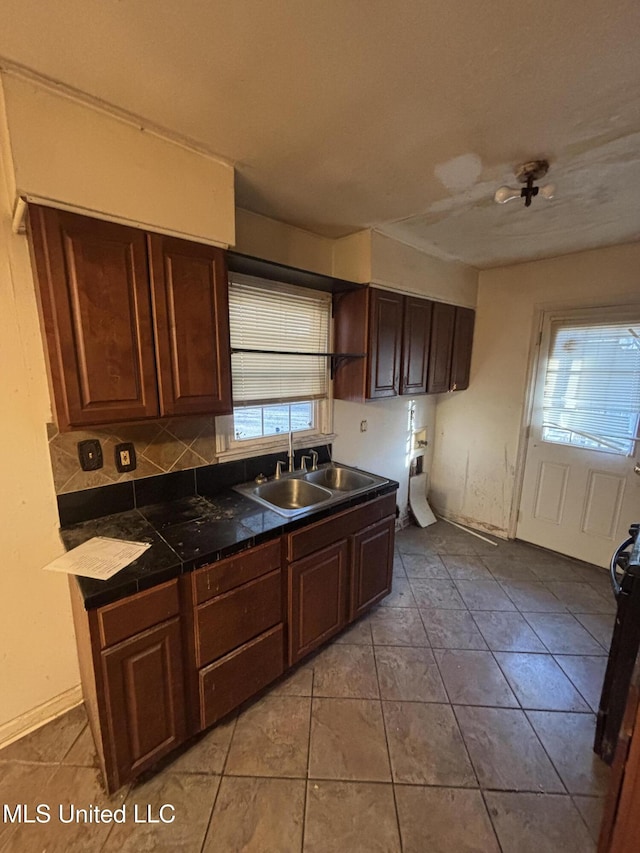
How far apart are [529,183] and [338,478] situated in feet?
6.24

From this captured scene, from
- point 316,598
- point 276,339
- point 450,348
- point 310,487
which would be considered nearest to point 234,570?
point 316,598

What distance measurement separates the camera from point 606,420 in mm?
2721

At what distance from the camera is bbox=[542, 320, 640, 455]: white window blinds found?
2605 millimetres

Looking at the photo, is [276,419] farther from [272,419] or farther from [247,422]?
[247,422]

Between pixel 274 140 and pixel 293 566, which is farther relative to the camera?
pixel 293 566

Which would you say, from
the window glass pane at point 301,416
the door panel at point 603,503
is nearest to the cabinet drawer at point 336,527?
the window glass pane at point 301,416

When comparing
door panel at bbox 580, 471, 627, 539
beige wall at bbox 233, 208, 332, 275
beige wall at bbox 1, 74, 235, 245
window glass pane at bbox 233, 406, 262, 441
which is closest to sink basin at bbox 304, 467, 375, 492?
window glass pane at bbox 233, 406, 262, 441

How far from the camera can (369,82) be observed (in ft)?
3.63

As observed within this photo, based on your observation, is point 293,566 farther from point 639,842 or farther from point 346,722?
point 639,842

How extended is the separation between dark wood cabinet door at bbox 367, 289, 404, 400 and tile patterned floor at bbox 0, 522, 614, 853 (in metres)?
1.56

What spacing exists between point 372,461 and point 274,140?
226 cm

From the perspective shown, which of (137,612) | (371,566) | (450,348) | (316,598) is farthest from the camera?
(450,348)

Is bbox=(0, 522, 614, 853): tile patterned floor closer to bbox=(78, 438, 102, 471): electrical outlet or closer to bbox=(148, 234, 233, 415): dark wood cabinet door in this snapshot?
bbox=(78, 438, 102, 471): electrical outlet

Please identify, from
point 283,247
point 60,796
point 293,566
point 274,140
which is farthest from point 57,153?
point 60,796
